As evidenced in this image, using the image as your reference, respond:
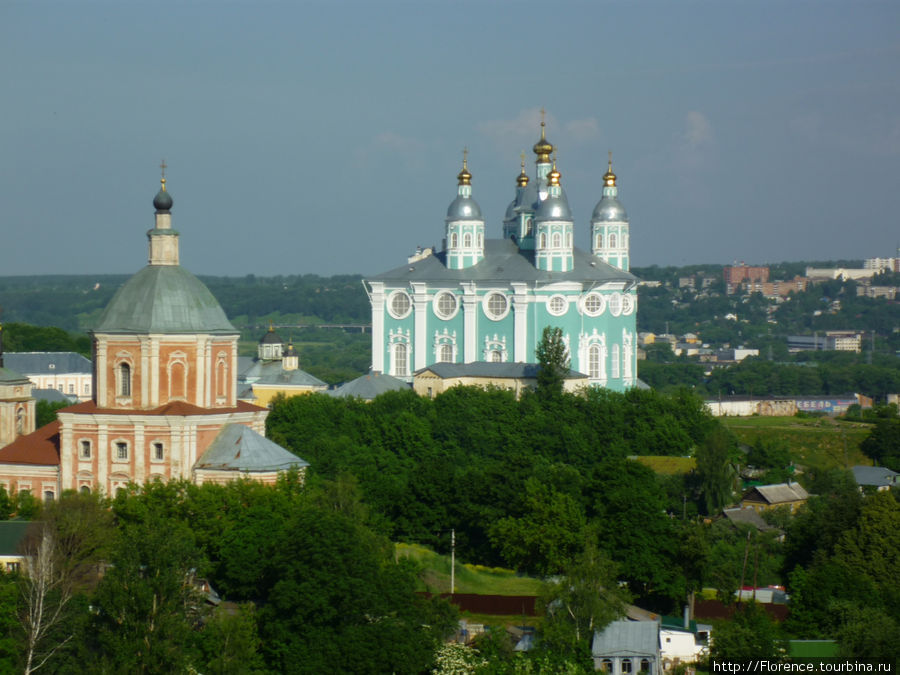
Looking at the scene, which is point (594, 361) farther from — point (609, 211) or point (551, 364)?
point (609, 211)

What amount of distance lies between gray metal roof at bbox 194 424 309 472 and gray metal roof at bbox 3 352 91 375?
120 ft

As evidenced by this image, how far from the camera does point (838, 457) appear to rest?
60312 mm

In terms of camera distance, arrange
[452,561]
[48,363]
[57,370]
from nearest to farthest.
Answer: [452,561]
[57,370]
[48,363]

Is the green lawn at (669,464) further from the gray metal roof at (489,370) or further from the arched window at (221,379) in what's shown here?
the arched window at (221,379)

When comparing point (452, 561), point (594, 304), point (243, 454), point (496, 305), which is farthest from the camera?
point (496, 305)

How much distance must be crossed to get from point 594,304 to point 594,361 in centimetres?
187

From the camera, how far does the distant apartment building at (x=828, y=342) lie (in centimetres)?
14938

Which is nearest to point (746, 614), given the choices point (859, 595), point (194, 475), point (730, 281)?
point (859, 595)

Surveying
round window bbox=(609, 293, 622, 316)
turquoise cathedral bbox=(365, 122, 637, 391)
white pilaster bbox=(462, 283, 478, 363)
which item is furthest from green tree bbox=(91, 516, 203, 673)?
round window bbox=(609, 293, 622, 316)

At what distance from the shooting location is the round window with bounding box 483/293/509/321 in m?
58.7

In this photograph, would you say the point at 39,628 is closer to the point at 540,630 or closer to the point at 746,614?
the point at 540,630

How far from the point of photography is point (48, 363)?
7206 centimetres

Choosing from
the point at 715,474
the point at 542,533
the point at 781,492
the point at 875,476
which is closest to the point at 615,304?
the point at 875,476

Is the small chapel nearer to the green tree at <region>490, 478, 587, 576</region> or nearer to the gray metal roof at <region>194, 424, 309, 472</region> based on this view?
the gray metal roof at <region>194, 424, 309, 472</region>
